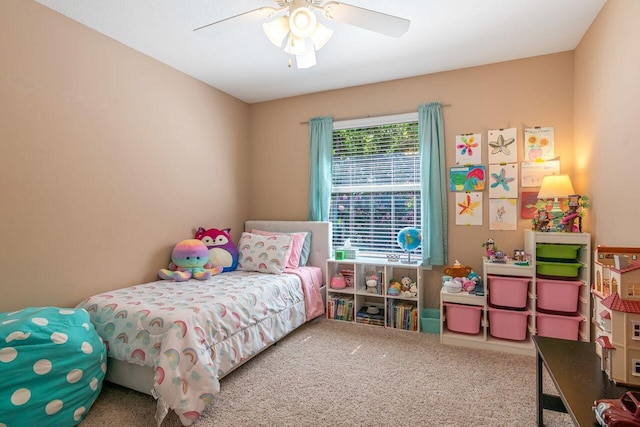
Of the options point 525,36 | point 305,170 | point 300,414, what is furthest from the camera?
point 305,170

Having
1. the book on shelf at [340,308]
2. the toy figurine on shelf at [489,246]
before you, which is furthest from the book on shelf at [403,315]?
the toy figurine on shelf at [489,246]

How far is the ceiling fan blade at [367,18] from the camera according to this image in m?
1.71

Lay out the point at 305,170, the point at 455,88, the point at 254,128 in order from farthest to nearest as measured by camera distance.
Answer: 1. the point at 254,128
2. the point at 305,170
3. the point at 455,88

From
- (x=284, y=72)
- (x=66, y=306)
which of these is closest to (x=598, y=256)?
(x=284, y=72)

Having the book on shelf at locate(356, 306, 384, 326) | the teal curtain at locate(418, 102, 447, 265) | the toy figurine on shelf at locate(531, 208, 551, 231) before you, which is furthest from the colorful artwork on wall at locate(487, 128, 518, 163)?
the book on shelf at locate(356, 306, 384, 326)

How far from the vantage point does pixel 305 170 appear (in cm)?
397

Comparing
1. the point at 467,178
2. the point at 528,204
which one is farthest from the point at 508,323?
the point at 467,178

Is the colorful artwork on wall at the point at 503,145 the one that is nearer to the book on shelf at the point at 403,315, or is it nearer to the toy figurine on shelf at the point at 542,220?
the toy figurine on shelf at the point at 542,220

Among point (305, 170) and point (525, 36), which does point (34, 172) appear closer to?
point (305, 170)

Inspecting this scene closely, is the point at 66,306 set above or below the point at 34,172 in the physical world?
below

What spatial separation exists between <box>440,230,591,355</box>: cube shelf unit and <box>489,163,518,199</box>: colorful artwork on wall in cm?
40

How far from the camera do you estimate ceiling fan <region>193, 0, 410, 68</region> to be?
1.73 meters

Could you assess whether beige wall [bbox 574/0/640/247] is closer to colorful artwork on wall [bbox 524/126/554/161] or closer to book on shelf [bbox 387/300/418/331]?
colorful artwork on wall [bbox 524/126/554/161]

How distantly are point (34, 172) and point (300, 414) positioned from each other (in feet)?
7.57
